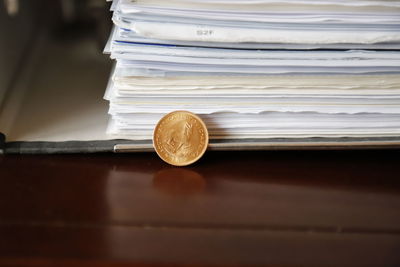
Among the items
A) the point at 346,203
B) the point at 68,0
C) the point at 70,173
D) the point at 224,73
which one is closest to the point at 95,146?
the point at 70,173

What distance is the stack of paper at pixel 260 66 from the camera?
51cm

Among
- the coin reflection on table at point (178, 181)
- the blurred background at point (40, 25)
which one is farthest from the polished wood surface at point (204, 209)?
the blurred background at point (40, 25)

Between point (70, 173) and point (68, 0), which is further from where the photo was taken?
point (68, 0)

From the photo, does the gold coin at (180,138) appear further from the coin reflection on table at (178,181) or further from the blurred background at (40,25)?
the blurred background at (40,25)

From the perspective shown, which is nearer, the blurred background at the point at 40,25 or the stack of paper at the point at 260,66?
the stack of paper at the point at 260,66

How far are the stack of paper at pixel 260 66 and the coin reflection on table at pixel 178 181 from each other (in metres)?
0.05

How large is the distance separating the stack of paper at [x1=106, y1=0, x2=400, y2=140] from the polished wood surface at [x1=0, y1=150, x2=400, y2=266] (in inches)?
1.4

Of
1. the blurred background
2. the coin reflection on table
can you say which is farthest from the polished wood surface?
the blurred background

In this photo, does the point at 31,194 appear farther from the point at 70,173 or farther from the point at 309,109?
the point at 309,109

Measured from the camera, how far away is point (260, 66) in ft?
1.76

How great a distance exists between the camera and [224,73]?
1.78ft

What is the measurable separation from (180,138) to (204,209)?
83 millimetres

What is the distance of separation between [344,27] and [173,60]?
0.56ft

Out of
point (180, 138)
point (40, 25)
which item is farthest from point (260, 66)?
point (40, 25)
